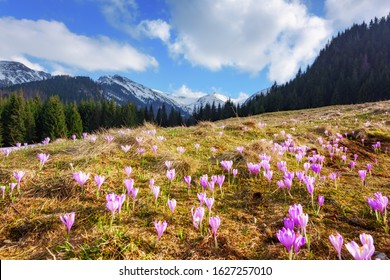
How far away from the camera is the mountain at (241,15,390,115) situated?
9312 centimetres

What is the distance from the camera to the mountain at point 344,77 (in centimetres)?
9312

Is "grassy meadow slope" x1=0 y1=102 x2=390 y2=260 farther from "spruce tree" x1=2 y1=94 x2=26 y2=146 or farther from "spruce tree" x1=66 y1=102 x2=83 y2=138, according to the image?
"spruce tree" x1=66 y1=102 x2=83 y2=138

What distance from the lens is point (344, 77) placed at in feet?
393

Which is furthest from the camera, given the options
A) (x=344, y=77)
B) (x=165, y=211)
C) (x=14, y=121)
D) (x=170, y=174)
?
(x=344, y=77)

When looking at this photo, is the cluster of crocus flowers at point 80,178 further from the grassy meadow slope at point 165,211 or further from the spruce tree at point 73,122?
the spruce tree at point 73,122

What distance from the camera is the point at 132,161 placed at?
4.80m

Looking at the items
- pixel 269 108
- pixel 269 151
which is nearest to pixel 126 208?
pixel 269 151

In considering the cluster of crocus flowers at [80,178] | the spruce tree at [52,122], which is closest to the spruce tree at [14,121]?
the spruce tree at [52,122]

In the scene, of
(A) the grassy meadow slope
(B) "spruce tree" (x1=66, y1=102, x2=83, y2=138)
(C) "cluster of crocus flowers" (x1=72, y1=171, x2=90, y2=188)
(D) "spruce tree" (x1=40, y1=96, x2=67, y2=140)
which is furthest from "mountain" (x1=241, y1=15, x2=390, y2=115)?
(C) "cluster of crocus flowers" (x1=72, y1=171, x2=90, y2=188)

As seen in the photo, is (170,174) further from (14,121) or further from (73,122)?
(73,122)

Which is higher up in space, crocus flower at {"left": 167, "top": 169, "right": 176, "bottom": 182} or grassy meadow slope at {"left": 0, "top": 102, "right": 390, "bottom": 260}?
crocus flower at {"left": 167, "top": 169, "right": 176, "bottom": 182}

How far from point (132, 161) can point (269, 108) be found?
97.9m

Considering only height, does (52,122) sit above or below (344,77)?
below

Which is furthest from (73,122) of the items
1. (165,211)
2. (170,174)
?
(165,211)
